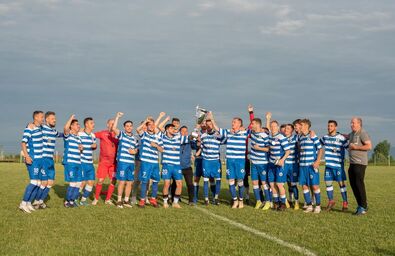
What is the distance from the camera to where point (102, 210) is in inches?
468

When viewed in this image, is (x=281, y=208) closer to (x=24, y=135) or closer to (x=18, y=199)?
(x=24, y=135)

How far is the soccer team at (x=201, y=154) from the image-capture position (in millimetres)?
12133

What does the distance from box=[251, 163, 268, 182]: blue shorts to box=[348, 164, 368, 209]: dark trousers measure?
212 cm

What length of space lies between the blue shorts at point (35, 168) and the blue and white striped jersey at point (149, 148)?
2533 millimetres

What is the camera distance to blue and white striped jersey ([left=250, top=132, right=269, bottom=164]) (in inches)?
498

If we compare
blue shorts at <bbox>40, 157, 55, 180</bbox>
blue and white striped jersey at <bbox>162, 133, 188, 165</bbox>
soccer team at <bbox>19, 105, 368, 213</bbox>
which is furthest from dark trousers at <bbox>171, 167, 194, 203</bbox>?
blue shorts at <bbox>40, 157, 55, 180</bbox>

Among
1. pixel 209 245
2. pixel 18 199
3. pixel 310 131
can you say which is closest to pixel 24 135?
pixel 18 199

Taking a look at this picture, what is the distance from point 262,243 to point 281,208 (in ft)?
14.9

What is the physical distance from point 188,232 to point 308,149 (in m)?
4.69

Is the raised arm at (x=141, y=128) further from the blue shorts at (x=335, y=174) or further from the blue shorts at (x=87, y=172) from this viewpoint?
the blue shorts at (x=335, y=174)

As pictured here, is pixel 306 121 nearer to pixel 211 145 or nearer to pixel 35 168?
pixel 211 145

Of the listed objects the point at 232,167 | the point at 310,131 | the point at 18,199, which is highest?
the point at 310,131

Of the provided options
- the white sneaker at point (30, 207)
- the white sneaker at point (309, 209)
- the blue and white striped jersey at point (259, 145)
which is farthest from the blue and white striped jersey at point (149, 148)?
the white sneaker at point (309, 209)

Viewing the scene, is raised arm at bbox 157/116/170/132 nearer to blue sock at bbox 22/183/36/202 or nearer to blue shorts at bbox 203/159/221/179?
blue shorts at bbox 203/159/221/179
